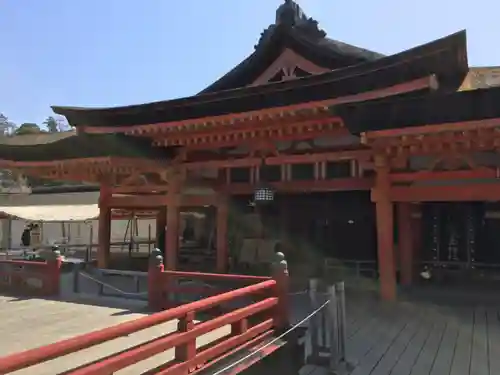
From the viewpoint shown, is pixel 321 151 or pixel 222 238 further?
pixel 222 238

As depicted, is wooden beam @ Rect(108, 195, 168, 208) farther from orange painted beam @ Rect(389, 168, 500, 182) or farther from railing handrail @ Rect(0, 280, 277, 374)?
railing handrail @ Rect(0, 280, 277, 374)

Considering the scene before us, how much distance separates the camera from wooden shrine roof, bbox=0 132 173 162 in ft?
35.8

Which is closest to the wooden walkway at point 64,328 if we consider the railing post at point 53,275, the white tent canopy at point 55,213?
the railing post at point 53,275

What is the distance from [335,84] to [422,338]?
15.6 feet

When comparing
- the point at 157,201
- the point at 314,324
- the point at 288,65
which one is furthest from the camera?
the point at 157,201

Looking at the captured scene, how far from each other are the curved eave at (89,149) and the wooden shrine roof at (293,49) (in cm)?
304

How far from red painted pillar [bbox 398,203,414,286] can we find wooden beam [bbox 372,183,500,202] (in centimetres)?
211

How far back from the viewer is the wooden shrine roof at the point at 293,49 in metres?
11.4

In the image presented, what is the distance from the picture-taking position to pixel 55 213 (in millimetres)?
19469

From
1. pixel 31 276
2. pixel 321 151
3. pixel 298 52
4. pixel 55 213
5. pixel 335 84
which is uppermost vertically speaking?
pixel 298 52

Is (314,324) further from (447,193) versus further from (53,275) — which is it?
(53,275)

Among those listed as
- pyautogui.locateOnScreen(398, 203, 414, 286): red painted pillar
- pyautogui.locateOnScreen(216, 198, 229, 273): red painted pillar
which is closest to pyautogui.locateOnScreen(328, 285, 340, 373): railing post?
pyautogui.locateOnScreen(398, 203, 414, 286): red painted pillar

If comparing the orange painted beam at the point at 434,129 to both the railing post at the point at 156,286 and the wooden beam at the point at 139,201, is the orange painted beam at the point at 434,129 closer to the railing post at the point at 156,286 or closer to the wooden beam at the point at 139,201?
the railing post at the point at 156,286

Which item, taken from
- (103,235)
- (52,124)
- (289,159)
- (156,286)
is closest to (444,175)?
(289,159)
